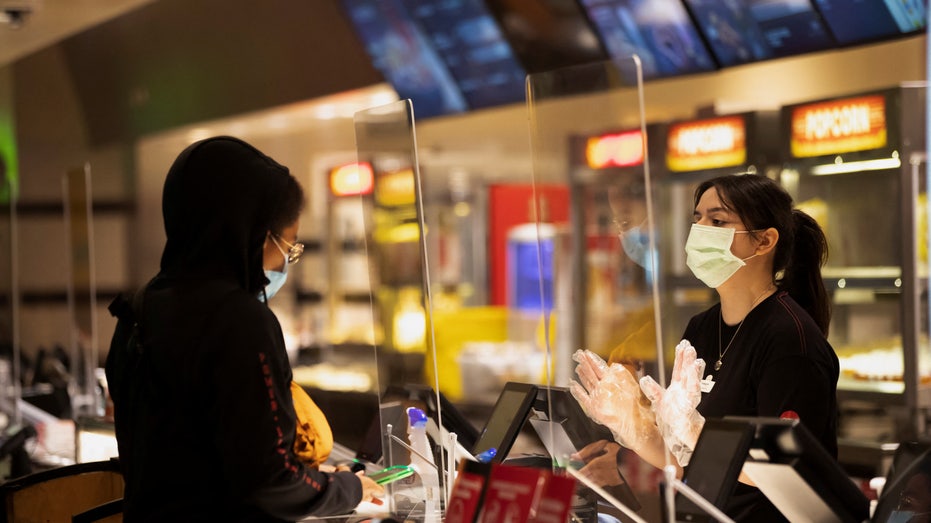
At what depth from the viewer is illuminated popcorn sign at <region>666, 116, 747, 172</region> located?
6.00 metres

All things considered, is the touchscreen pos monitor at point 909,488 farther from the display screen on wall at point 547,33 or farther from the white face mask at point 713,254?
the display screen on wall at point 547,33

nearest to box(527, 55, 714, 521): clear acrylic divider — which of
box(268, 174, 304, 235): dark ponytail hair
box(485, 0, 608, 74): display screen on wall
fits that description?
box(268, 174, 304, 235): dark ponytail hair

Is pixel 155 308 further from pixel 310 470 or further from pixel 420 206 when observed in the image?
pixel 420 206

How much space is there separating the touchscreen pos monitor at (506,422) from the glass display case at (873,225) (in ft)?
10.5

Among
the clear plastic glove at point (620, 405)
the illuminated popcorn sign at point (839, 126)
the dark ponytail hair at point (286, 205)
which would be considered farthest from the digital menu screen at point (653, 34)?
the dark ponytail hair at point (286, 205)

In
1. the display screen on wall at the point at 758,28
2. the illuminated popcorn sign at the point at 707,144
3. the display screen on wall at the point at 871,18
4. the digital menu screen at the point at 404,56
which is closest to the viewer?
the display screen on wall at the point at 871,18

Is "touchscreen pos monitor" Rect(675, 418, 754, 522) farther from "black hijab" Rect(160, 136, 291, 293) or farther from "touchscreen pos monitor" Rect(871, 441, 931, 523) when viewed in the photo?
"black hijab" Rect(160, 136, 291, 293)

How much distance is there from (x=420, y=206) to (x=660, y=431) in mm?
708

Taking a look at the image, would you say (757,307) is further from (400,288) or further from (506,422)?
(400,288)

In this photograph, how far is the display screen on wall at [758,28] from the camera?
5.50m

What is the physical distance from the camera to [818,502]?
193cm

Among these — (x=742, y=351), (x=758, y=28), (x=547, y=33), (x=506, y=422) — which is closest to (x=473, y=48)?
(x=547, y=33)

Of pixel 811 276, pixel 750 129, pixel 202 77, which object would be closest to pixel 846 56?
pixel 750 129

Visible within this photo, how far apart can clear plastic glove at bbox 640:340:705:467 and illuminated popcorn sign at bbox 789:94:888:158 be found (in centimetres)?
335
